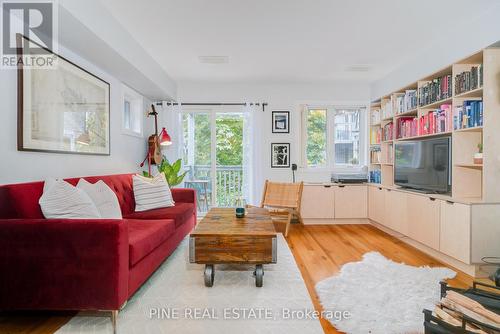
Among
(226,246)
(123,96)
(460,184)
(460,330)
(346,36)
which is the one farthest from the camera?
(123,96)

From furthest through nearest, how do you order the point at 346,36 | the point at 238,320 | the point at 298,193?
the point at 298,193, the point at 346,36, the point at 238,320

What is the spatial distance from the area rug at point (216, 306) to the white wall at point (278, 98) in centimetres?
254

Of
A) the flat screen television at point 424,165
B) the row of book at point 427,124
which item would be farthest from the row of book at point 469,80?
the flat screen television at point 424,165

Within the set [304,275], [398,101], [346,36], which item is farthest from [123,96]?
[398,101]

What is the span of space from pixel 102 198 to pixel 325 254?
237 cm

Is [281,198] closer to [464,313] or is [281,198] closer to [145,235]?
[145,235]

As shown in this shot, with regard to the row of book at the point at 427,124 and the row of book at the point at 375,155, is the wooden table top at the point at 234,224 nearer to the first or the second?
the row of book at the point at 427,124

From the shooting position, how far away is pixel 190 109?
492cm

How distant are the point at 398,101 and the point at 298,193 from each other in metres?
1.96

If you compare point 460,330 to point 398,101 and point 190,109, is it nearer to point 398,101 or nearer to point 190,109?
point 398,101

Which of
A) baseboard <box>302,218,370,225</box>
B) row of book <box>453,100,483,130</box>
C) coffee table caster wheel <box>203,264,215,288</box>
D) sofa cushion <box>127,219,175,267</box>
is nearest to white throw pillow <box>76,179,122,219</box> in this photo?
sofa cushion <box>127,219,175,267</box>

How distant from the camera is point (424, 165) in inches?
130

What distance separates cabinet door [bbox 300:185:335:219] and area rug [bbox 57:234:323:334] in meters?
2.03

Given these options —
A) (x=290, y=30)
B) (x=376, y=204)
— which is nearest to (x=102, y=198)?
(x=290, y=30)
